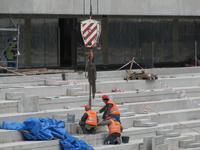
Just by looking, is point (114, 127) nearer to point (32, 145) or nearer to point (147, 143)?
point (147, 143)

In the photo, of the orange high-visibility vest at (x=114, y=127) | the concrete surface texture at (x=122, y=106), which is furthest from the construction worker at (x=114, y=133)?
the concrete surface texture at (x=122, y=106)

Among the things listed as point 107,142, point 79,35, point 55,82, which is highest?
point 79,35

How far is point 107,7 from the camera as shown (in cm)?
2486

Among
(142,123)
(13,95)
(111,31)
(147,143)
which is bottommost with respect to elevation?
(147,143)

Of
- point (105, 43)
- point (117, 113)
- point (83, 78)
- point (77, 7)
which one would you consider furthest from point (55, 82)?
point (105, 43)

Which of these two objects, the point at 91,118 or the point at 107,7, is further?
the point at 107,7

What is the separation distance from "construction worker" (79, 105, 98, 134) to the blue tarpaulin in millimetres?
719

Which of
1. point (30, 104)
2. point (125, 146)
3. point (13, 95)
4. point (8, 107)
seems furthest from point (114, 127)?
point (13, 95)

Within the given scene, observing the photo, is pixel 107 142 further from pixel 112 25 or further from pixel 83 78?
pixel 112 25

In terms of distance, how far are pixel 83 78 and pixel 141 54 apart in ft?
22.7

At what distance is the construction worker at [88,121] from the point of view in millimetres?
16547

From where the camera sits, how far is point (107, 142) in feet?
54.4

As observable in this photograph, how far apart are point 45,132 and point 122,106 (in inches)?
159

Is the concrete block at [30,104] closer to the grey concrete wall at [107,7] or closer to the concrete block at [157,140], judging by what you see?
the concrete block at [157,140]
